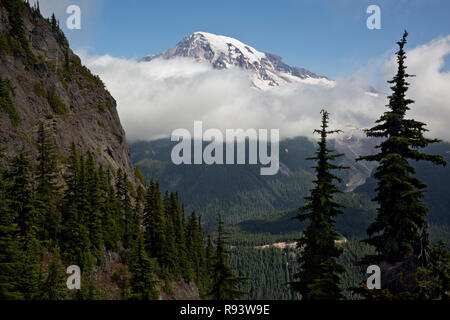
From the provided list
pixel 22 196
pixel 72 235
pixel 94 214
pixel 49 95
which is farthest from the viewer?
pixel 49 95

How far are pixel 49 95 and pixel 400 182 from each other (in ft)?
259

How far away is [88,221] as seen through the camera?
45375 millimetres

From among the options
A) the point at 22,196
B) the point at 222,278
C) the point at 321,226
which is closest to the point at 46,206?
the point at 22,196

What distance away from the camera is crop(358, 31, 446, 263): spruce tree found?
699 inches

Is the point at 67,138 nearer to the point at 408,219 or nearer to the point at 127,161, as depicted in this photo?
the point at 127,161

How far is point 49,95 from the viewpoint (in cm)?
7375

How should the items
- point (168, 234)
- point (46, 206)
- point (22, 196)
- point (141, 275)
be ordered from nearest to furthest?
1. point (141, 275)
2. point (22, 196)
3. point (46, 206)
4. point (168, 234)

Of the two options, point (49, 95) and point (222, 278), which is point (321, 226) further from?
point (49, 95)

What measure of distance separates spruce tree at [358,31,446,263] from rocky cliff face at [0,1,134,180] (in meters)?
51.0

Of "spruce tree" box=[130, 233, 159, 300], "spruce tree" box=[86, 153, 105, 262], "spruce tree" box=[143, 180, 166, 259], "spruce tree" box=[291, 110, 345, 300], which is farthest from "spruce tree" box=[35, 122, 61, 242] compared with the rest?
"spruce tree" box=[291, 110, 345, 300]

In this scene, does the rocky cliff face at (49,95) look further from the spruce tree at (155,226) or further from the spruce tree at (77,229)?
the spruce tree at (155,226)

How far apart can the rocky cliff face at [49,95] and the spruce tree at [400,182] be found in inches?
2007

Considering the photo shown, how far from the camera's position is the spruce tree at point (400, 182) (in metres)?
17.8

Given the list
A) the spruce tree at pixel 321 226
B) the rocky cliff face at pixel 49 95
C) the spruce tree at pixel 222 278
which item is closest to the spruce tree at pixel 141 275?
the spruce tree at pixel 222 278
